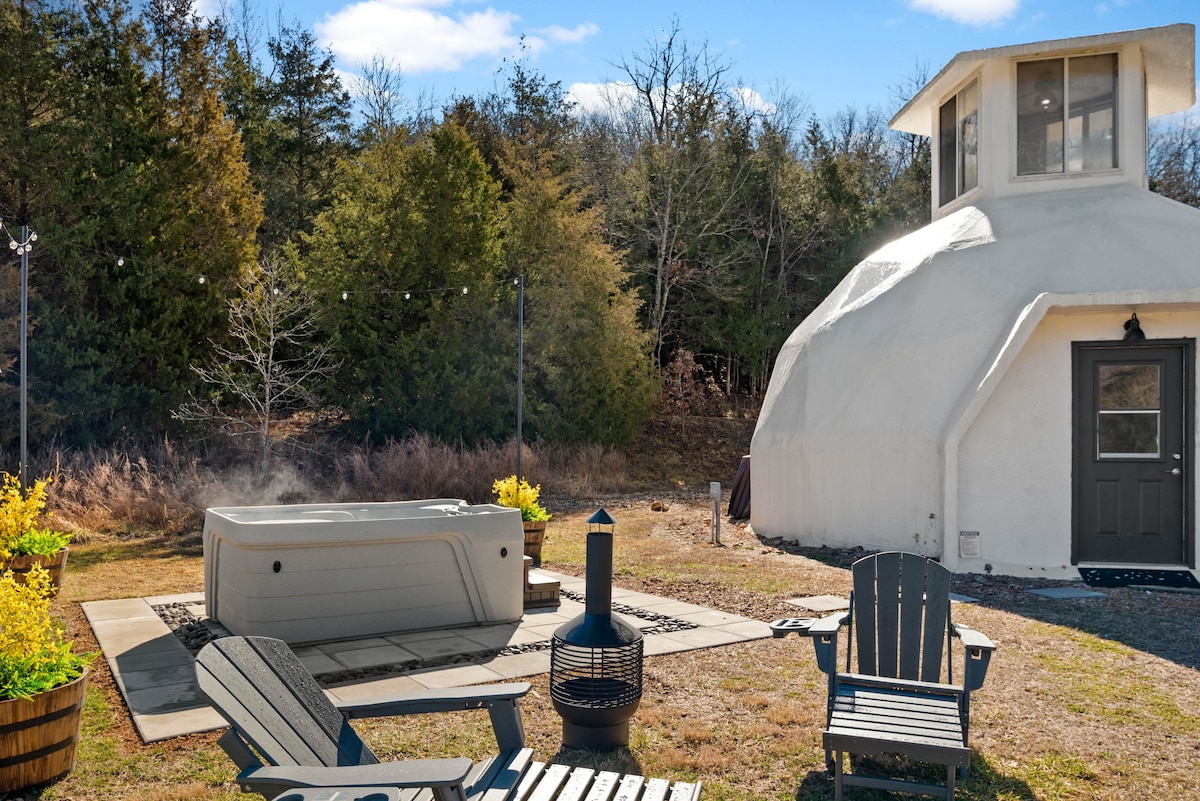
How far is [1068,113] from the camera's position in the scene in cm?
1030

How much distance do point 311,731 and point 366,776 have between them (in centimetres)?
65

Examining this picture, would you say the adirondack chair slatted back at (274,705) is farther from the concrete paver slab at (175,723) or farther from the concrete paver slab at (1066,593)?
the concrete paver slab at (1066,593)

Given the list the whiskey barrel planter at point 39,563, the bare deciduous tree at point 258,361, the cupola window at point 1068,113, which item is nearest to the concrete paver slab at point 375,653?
the whiskey barrel planter at point 39,563

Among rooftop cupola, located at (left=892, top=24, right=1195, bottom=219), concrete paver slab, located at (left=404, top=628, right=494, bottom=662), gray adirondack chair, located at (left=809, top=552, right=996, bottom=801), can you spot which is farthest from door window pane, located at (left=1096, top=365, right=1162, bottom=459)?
concrete paver slab, located at (left=404, top=628, right=494, bottom=662)

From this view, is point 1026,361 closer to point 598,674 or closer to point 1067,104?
point 1067,104

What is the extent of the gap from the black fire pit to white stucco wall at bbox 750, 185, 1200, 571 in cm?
586

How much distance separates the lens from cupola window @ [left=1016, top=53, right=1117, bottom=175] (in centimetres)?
1020

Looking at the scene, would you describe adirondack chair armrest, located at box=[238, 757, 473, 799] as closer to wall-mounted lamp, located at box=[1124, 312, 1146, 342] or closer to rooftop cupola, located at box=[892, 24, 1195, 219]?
wall-mounted lamp, located at box=[1124, 312, 1146, 342]

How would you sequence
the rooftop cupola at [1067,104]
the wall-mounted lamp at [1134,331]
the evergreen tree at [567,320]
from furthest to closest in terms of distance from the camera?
the evergreen tree at [567,320]
the rooftop cupola at [1067,104]
the wall-mounted lamp at [1134,331]

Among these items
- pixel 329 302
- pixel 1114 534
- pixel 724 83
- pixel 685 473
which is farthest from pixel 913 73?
pixel 1114 534

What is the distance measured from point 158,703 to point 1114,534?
841 cm

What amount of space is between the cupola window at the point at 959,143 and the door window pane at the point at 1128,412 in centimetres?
319

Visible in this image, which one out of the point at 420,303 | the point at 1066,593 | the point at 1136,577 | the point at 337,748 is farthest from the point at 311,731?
the point at 420,303

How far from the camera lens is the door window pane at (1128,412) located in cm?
886
